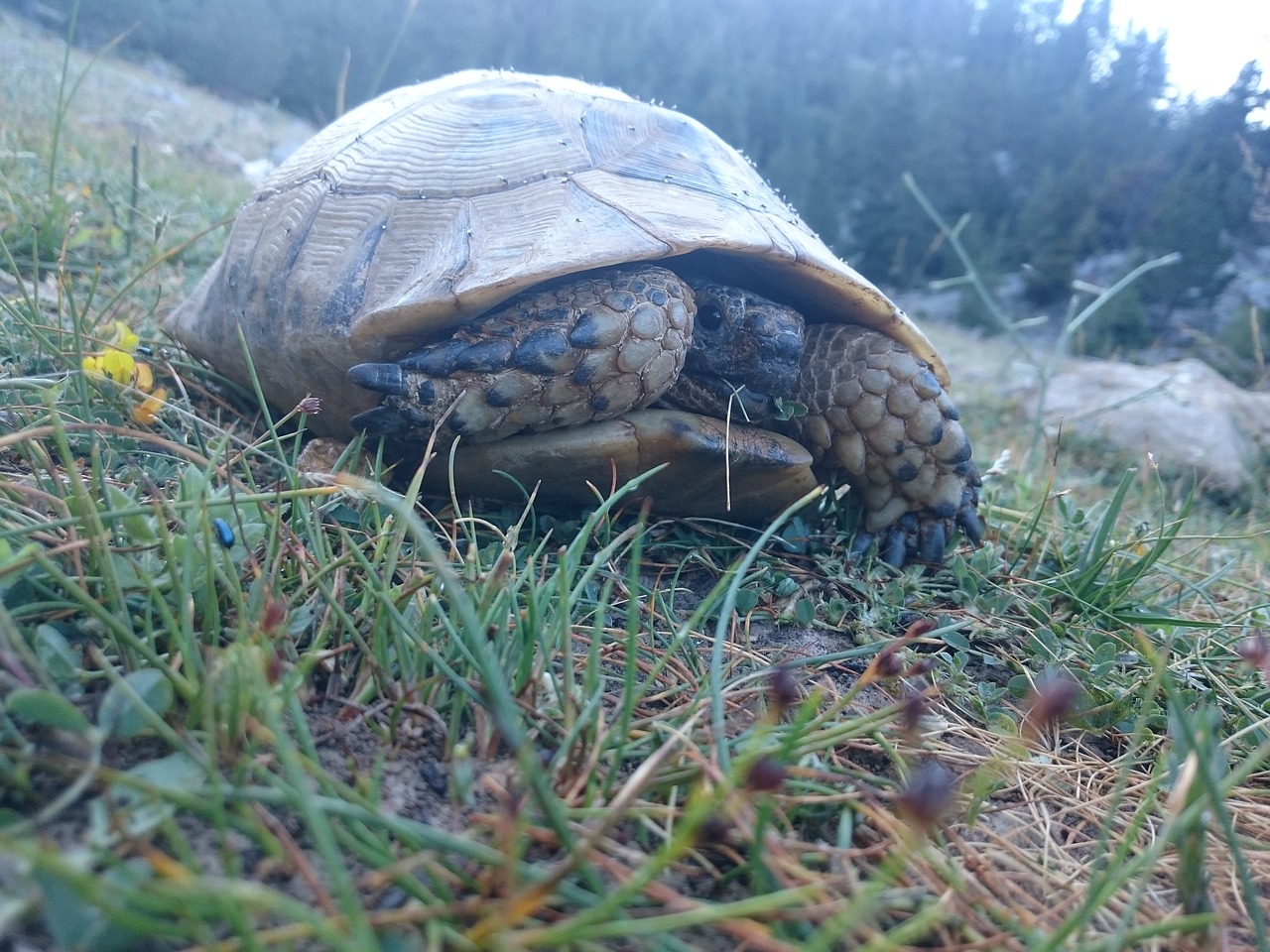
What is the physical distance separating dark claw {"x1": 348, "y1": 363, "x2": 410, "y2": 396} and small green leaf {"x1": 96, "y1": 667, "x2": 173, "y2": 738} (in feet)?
2.58

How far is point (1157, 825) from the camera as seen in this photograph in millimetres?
1114

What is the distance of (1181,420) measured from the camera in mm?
4645

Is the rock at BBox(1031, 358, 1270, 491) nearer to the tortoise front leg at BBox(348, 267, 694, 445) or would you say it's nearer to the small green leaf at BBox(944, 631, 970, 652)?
the small green leaf at BBox(944, 631, 970, 652)

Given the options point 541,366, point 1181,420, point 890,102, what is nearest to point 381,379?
point 541,366

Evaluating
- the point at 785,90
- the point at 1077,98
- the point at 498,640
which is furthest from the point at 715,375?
the point at 785,90

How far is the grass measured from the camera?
639 mm

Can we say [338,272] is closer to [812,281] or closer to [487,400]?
[487,400]

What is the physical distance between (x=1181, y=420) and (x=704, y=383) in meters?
4.19

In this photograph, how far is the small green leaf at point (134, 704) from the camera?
77 centimetres

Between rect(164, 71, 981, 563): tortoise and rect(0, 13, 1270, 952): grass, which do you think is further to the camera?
rect(164, 71, 981, 563): tortoise

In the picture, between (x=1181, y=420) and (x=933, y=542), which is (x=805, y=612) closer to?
A: (x=933, y=542)

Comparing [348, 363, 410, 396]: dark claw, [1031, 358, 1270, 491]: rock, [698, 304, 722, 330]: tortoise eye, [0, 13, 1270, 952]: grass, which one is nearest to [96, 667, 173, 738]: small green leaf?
[0, 13, 1270, 952]: grass

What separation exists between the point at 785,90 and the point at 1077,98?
987 centimetres

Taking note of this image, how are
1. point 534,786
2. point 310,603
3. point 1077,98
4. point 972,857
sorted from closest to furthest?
1. point 534,786
2. point 972,857
3. point 310,603
4. point 1077,98
